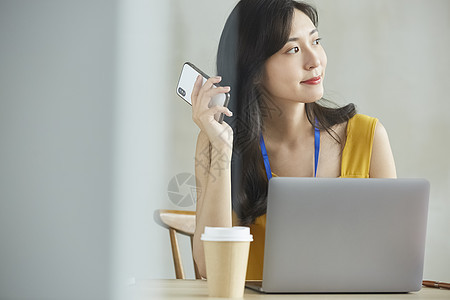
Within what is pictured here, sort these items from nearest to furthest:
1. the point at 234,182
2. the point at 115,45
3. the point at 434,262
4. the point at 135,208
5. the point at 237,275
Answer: the point at 237,275 → the point at 234,182 → the point at 115,45 → the point at 135,208 → the point at 434,262

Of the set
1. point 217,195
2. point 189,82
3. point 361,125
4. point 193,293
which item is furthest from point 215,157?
point 361,125

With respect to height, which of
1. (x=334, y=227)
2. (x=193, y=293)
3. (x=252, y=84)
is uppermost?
(x=252, y=84)

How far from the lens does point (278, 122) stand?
1.28 m

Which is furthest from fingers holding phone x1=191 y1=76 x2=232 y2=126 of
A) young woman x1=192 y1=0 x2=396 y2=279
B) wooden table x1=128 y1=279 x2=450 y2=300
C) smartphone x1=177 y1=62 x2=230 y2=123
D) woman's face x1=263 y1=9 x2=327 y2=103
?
wooden table x1=128 y1=279 x2=450 y2=300

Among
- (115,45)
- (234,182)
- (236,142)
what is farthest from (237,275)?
(115,45)

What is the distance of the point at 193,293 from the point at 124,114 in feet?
4.42

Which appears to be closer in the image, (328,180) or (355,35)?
(328,180)

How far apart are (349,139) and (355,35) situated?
1.07 meters

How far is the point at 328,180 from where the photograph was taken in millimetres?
623

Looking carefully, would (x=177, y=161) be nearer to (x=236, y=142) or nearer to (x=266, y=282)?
(x=236, y=142)

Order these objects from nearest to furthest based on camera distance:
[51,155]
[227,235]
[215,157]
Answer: [227,235] → [215,157] → [51,155]

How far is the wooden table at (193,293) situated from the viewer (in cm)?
61

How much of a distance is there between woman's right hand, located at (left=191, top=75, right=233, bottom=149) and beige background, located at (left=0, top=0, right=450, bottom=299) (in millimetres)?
452

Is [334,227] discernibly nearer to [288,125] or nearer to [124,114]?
[288,125]
